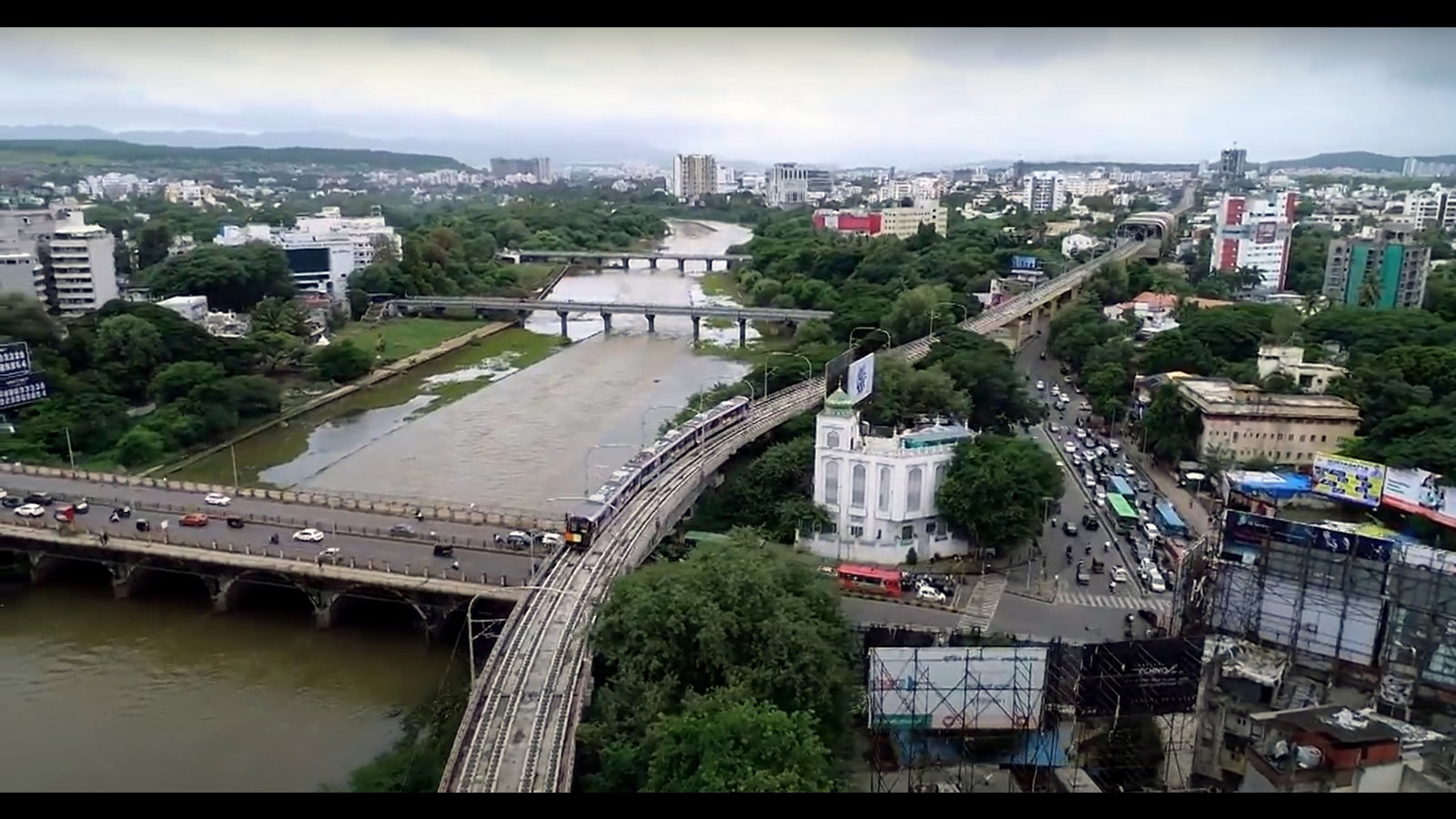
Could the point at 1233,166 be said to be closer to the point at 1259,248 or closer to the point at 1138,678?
the point at 1259,248

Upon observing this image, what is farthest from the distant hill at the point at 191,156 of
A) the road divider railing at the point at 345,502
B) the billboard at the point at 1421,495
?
the billboard at the point at 1421,495

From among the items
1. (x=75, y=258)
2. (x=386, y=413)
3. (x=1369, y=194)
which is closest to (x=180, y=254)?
(x=75, y=258)

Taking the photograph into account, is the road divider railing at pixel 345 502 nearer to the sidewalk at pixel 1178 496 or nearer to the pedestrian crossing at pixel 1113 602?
the pedestrian crossing at pixel 1113 602

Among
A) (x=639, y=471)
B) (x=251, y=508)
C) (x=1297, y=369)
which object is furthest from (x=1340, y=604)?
(x=251, y=508)

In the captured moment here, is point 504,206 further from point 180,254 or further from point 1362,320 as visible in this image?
point 1362,320

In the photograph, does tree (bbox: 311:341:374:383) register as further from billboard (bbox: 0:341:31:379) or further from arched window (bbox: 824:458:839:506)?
arched window (bbox: 824:458:839:506)

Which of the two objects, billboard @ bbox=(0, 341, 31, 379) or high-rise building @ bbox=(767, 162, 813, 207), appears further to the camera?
high-rise building @ bbox=(767, 162, 813, 207)

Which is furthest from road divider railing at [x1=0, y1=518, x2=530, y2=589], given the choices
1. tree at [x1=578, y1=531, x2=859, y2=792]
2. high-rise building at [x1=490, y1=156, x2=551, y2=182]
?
high-rise building at [x1=490, y1=156, x2=551, y2=182]

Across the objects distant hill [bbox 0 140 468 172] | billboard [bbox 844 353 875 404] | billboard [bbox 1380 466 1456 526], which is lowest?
billboard [bbox 1380 466 1456 526]

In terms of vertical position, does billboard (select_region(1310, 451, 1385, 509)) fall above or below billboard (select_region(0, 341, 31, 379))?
below
